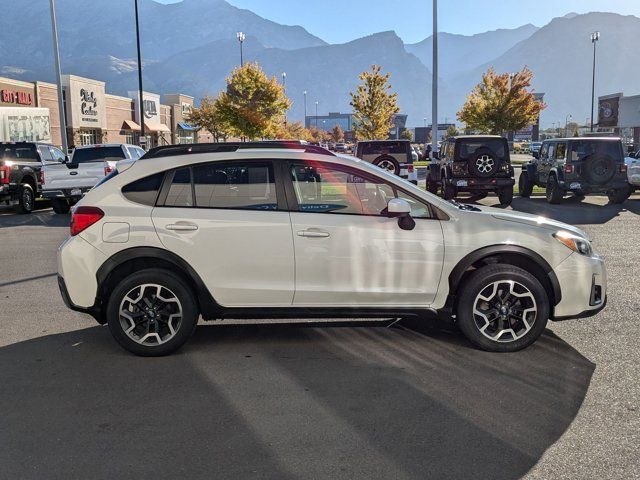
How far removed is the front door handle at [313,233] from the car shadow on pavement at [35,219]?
35.3 ft

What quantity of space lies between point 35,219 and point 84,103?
3548 cm

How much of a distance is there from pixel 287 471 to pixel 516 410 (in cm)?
163

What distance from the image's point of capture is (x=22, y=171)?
16312mm

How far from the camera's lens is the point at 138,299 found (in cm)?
483

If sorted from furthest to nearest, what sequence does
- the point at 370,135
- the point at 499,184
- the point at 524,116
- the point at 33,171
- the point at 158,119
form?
the point at 158,119 → the point at 370,135 → the point at 524,116 → the point at 33,171 → the point at 499,184

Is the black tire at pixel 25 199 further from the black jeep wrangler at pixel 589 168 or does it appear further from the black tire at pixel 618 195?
the black tire at pixel 618 195

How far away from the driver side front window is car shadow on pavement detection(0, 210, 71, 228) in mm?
10579

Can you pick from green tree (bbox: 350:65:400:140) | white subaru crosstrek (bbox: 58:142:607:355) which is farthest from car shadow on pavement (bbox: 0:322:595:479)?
green tree (bbox: 350:65:400:140)

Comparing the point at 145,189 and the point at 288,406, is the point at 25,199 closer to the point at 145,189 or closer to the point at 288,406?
the point at 145,189

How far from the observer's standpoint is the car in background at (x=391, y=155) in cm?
1675

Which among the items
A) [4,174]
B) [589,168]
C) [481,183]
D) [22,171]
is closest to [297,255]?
[481,183]

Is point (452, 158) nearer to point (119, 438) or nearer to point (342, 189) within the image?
point (342, 189)

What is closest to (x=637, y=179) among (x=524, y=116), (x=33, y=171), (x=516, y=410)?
(x=516, y=410)

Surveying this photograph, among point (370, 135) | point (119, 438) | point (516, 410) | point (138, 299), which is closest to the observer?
point (119, 438)
